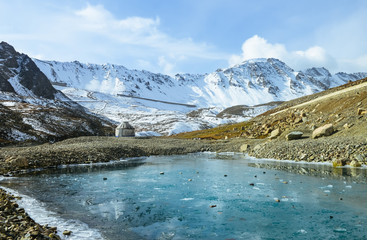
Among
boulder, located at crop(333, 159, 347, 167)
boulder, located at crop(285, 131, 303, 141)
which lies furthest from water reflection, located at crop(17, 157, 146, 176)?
boulder, located at crop(285, 131, 303, 141)

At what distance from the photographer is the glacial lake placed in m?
11.0

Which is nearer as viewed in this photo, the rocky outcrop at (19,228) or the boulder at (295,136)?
the rocky outcrop at (19,228)

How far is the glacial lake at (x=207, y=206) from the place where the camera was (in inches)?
434

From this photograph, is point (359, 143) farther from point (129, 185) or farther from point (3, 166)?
point (3, 166)

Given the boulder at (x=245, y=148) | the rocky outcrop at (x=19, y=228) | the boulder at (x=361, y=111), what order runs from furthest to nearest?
the boulder at (x=245, y=148), the boulder at (x=361, y=111), the rocky outcrop at (x=19, y=228)

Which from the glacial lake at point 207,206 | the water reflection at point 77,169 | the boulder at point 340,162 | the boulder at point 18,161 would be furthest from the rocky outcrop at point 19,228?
the boulder at point 340,162

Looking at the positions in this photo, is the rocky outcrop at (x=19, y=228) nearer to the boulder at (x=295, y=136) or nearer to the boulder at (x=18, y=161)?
the boulder at (x=18, y=161)

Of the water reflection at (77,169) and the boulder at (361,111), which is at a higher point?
the boulder at (361,111)

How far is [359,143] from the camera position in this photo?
29109mm

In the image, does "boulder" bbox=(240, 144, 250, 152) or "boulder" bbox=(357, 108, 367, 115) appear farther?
"boulder" bbox=(240, 144, 250, 152)

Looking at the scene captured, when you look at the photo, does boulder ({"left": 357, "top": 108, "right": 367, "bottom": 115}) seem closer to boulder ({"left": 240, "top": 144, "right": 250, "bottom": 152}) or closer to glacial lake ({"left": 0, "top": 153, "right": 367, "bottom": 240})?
glacial lake ({"left": 0, "top": 153, "right": 367, "bottom": 240})

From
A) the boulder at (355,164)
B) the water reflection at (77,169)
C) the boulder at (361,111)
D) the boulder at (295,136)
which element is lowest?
the water reflection at (77,169)

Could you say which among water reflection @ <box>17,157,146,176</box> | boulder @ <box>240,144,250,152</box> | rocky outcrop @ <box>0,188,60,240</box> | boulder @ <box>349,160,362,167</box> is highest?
boulder @ <box>240,144,250,152</box>

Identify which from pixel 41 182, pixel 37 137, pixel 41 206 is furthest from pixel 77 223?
pixel 37 137
